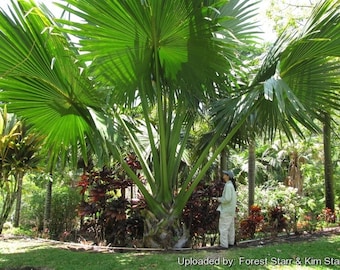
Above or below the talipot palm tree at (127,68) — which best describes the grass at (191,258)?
below

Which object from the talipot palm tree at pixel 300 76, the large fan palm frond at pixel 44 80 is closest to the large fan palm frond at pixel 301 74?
the talipot palm tree at pixel 300 76

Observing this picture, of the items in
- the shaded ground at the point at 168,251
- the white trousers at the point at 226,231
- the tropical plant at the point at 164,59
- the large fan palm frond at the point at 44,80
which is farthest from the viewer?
the white trousers at the point at 226,231

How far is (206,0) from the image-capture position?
4.26 m

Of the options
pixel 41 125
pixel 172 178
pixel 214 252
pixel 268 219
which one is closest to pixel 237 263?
pixel 214 252

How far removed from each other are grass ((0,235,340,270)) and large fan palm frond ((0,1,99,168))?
1.68m

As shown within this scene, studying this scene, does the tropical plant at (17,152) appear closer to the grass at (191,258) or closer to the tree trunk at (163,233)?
the grass at (191,258)

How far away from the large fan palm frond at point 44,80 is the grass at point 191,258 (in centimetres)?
168

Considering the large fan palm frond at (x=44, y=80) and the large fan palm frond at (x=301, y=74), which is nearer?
the large fan palm frond at (x=301, y=74)

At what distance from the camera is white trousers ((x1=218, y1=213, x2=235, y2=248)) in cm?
548

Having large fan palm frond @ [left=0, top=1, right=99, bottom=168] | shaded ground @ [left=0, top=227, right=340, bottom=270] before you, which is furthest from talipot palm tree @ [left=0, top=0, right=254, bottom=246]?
shaded ground @ [left=0, top=227, right=340, bottom=270]

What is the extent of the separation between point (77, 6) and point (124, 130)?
2.25 metres

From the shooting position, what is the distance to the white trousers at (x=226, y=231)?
548 centimetres

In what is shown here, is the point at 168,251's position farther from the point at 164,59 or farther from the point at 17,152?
the point at 17,152

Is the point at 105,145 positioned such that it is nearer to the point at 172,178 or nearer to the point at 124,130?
the point at 124,130
